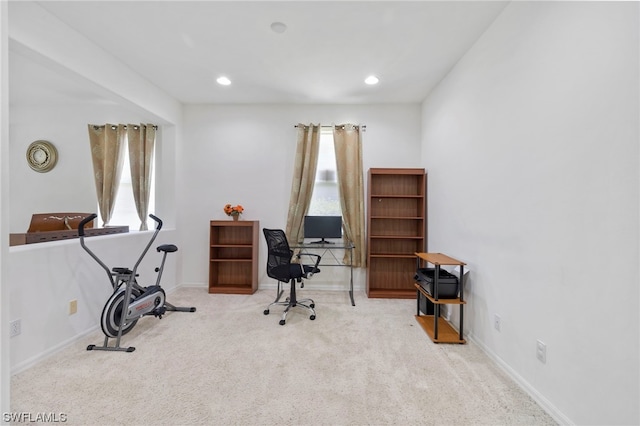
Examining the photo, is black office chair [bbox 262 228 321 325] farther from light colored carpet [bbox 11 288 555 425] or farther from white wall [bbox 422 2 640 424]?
white wall [bbox 422 2 640 424]

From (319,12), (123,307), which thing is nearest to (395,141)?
(319,12)

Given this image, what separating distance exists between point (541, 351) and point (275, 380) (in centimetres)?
181

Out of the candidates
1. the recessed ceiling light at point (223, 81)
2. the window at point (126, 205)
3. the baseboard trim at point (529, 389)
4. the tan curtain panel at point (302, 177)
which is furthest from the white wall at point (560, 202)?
the window at point (126, 205)

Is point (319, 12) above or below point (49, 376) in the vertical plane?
above

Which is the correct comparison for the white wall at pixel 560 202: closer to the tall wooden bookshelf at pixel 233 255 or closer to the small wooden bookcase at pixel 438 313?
the small wooden bookcase at pixel 438 313

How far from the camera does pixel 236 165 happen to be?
13.3 feet

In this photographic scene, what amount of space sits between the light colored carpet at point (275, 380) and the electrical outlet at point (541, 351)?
0.30 metres

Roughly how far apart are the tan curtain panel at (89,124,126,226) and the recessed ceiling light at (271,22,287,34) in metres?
3.14

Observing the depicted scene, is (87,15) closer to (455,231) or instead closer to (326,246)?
(326,246)

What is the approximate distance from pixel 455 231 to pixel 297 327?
2034 millimetres

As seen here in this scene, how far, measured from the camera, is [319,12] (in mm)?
2121

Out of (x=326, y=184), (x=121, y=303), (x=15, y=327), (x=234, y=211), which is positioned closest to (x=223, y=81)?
(x=234, y=211)

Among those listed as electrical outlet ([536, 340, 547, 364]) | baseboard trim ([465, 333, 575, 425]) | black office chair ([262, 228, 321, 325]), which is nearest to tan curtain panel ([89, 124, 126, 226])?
black office chair ([262, 228, 321, 325])

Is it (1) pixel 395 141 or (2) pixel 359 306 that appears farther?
(1) pixel 395 141
